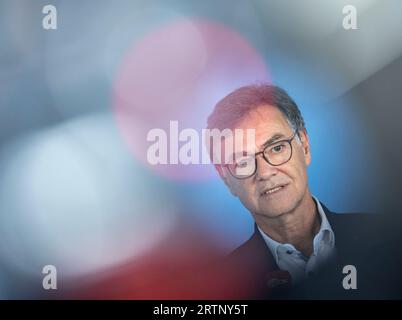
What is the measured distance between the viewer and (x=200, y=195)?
2.15 meters

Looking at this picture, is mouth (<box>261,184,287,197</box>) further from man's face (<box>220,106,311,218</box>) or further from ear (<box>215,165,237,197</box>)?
ear (<box>215,165,237,197</box>)

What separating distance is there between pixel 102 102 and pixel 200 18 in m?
0.58

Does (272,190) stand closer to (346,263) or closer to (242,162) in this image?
(242,162)

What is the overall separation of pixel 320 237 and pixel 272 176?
1.18 ft

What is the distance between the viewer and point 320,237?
219 cm

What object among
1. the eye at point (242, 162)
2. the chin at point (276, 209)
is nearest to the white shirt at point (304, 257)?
the chin at point (276, 209)

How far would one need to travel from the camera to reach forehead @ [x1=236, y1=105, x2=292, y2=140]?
7.09ft

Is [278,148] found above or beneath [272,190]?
above

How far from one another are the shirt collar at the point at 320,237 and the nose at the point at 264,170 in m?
0.23

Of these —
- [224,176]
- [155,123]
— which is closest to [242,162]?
[224,176]

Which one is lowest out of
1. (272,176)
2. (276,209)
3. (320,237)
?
(320,237)

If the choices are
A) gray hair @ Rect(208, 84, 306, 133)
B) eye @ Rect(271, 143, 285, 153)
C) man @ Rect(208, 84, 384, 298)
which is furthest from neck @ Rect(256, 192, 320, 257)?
gray hair @ Rect(208, 84, 306, 133)

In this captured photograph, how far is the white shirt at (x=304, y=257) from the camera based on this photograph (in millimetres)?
2178

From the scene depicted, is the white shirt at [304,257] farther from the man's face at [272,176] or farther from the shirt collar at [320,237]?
the man's face at [272,176]
